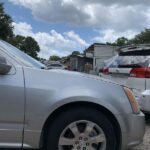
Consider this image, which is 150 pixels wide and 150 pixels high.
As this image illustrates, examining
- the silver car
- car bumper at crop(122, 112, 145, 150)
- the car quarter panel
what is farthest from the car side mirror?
car bumper at crop(122, 112, 145, 150)

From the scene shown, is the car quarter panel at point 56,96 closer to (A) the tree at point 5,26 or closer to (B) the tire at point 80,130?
(B) the tire at point 80,130

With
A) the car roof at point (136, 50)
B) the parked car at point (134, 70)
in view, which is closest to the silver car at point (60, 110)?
the parked car at point (134, 70)

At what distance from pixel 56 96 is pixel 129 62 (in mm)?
3979

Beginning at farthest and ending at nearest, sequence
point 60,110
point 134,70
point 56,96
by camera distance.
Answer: point 134,70
point 60,110
point 56,96

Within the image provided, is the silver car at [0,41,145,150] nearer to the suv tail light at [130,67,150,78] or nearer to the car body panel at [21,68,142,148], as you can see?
the car body panel at [21,68,142,148]

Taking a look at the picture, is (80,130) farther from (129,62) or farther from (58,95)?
(129,62)

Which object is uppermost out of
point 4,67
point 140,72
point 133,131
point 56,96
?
point 4,67

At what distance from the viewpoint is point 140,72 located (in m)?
8.32

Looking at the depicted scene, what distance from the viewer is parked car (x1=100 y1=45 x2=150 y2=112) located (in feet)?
27.2

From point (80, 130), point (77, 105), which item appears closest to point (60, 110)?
point (77, 105)

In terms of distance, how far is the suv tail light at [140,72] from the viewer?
27.1 feet

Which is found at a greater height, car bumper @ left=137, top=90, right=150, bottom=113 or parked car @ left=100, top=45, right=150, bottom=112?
parked car @ left=100, top=45, right=150, bottom=112

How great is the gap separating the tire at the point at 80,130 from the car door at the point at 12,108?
1.28 ft

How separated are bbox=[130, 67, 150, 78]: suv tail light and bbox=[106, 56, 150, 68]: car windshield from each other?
0.11 m
